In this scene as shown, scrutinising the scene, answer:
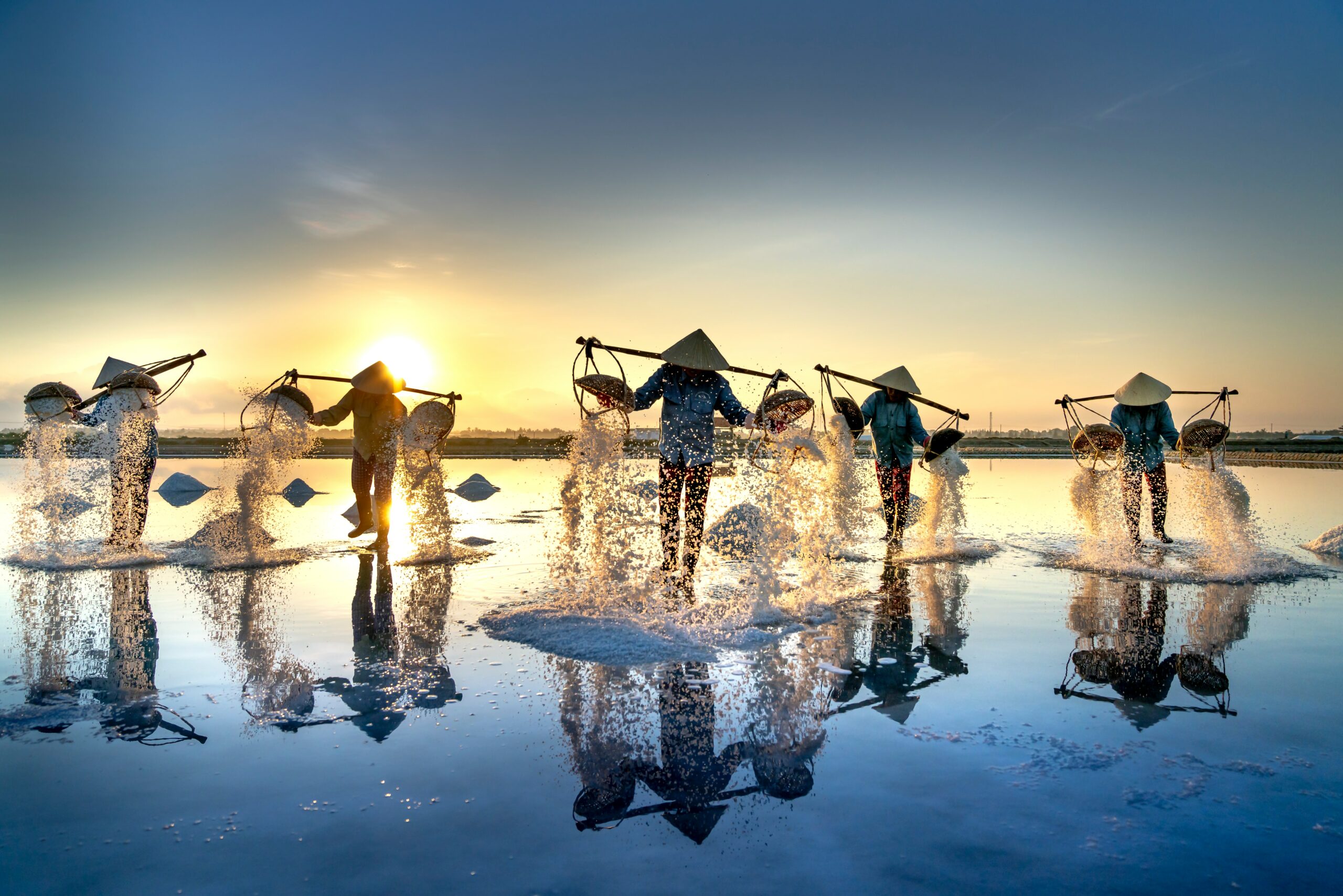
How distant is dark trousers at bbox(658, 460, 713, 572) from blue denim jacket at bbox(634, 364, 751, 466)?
93 millimetres

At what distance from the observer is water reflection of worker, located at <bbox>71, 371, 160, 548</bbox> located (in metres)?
9.43

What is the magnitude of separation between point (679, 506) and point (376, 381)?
15.9ft

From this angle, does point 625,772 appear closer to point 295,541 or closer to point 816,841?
point 816,841

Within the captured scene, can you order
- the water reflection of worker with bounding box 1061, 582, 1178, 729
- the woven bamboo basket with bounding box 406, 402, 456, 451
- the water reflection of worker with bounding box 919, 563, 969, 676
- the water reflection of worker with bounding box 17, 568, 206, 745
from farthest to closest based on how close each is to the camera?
the woven bamboo basket with bounding box 406, 402, 456, 451 → the water reflection of worker with bounding box 919, 563, 969, 676 → the water reflection of worker with bounding box 1061, 582, 1178, 729 → the water reflection of worker with bounding box 17, 568, 206, 745

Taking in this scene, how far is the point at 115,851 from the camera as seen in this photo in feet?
8.66

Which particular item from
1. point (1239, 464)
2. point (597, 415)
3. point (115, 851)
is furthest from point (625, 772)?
point (1239, 464)

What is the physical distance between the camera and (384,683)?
14.5 feet

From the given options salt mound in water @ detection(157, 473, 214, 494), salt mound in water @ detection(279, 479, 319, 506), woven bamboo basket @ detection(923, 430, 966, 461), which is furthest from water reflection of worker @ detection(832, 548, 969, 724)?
salt mound in water @ detection(157, 473, 214, 494)

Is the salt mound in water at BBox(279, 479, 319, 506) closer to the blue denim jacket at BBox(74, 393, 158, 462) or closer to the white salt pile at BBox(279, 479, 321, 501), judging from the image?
the white salt pile at BBox(279, 479, 321, 501)

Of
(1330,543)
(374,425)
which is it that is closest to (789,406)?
(374,425)

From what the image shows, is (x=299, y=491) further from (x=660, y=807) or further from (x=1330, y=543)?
(x=1330, y=543)

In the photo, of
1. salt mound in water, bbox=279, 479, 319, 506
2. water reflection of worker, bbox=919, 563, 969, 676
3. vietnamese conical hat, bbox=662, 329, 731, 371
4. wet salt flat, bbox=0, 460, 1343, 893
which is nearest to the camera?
wet salt flat, bbox=0, 460, 1343, 893

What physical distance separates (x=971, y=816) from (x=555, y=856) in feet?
4.84

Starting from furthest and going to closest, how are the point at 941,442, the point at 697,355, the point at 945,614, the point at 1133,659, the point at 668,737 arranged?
the point at 941,442, the point at 697,355, the point at 945,614, the point at 1133,659, the point at 668,737
